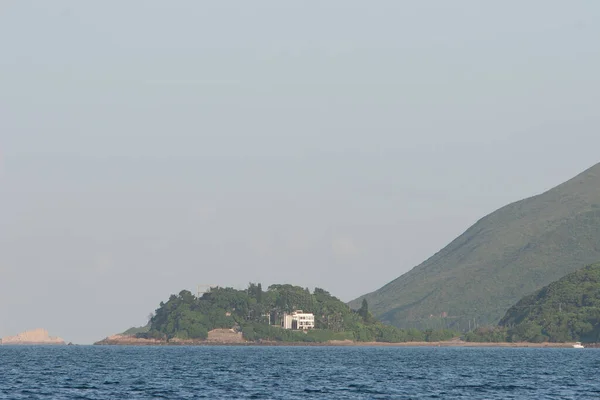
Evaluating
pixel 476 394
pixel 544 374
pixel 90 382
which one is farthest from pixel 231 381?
pixel 544 374

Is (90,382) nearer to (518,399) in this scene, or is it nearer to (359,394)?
(359,394)

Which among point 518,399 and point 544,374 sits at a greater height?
point 544,374

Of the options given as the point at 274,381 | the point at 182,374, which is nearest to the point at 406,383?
the point at 274,381

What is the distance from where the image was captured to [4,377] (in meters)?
159

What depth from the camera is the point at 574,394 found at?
127 m

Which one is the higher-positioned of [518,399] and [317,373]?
[317,373]

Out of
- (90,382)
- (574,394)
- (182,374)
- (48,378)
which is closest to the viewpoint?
(574,394)

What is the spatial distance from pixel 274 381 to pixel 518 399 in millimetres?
43603

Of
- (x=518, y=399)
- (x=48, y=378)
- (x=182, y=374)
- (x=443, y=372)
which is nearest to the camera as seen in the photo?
(x=518, y=399)

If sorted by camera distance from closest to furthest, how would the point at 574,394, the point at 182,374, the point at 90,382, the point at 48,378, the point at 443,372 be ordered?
the point at 574,394 < the point at 90,382 < the point at 48,378 < the point at 182,374 < the point at 443,372

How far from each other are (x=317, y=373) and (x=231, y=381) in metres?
32.2

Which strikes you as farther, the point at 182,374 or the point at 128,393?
the point at 182,374

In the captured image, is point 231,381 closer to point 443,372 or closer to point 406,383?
point 406,383

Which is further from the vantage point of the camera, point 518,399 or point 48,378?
point 48,378
